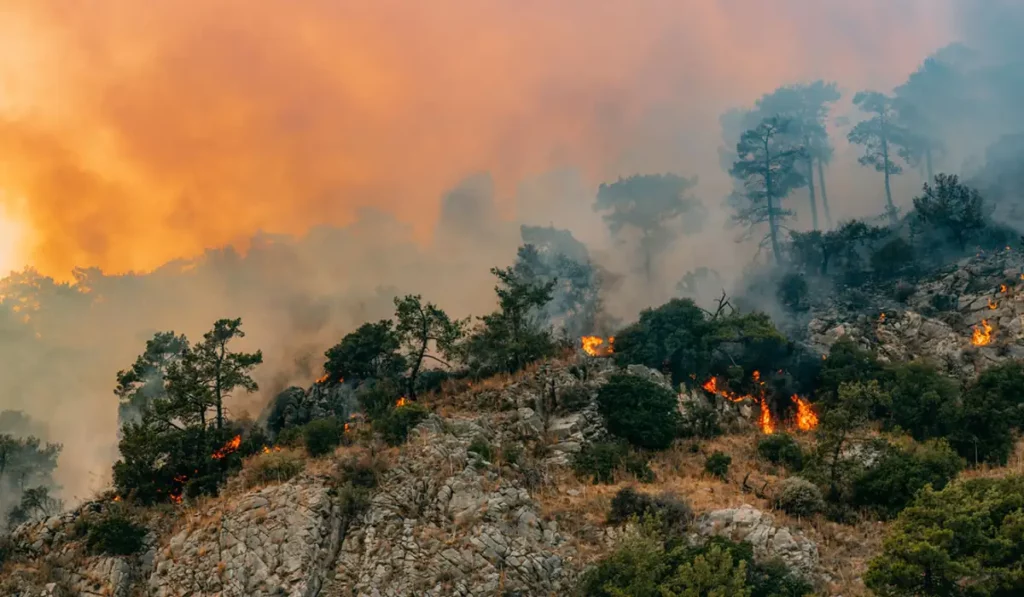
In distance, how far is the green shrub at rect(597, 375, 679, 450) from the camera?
47.2 meters

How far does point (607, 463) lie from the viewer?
43656mm

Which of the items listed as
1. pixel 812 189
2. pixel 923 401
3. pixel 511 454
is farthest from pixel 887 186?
pixel 511 454

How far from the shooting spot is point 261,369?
254ft

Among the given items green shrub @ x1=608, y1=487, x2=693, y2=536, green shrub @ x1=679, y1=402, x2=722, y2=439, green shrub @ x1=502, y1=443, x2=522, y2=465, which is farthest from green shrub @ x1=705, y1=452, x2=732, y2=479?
green shrub @ x1=502, y1=443, x2=522, y2=465

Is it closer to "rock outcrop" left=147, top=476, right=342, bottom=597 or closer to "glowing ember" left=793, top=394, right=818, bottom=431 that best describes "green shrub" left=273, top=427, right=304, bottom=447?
"rock outcrop" left=147, top=476, right=342, bottom=597

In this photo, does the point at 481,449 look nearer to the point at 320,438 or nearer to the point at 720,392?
the point at 320,438

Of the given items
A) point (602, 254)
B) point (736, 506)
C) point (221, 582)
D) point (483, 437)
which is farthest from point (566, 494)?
point (602, 254)

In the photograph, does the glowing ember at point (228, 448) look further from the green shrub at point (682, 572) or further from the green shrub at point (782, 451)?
the green shrub at point (782, 451)

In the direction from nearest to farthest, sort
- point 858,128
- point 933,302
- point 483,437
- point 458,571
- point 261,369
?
point 458,571, point 483,437, point 933,302, point 261,369, point 858,128

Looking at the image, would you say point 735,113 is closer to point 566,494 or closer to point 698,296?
point 698,296

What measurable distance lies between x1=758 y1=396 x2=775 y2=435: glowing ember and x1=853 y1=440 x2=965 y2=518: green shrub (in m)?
11.6

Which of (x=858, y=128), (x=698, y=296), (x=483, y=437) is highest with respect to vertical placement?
(x=858, y=128)

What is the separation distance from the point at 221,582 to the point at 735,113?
9155 centimetres

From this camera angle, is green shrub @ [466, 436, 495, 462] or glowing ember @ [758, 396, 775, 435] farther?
glowing ember @ [758, 396, 775, 435]
